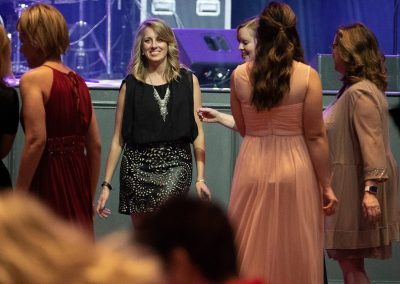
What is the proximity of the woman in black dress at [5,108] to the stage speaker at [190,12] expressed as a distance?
14.4 feet

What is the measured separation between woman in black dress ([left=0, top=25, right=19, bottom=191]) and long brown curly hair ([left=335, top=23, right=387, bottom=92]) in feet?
5.35

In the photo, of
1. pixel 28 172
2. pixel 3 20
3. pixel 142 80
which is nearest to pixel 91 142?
pixel 28 172

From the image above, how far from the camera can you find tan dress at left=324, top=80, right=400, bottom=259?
15.2 feet

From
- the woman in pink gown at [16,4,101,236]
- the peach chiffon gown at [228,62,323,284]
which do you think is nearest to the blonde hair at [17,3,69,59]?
the woman in pink gown at [16,4,101,236]

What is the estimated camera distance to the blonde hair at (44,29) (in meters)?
4.02

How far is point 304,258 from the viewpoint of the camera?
13.8 ft

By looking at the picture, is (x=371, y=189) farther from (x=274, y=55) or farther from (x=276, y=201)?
(x=274, y=55)

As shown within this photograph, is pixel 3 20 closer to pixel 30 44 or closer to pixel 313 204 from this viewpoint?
pixel 30 44

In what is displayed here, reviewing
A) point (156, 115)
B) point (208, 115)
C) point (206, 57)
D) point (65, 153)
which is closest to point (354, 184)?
point (208, 115)

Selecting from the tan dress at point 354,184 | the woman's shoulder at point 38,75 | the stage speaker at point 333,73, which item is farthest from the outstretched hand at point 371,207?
the stage speaker at point 333,73

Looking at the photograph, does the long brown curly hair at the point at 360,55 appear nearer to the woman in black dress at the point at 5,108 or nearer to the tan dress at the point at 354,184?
the tan dress at the point at 354,184

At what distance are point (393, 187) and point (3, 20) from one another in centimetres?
389

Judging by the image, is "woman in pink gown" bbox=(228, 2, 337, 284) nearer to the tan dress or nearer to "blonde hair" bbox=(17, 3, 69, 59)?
the tan dress

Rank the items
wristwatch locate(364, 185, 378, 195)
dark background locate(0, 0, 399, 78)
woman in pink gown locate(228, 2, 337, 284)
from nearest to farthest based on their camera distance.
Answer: woman in pink gown locate(228, 2, 337, 284) → wristwatch locate(364, 185, 378, 195) → dark background locate(0, 0, 399, 78)
